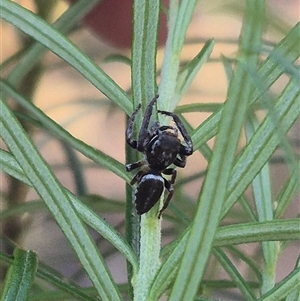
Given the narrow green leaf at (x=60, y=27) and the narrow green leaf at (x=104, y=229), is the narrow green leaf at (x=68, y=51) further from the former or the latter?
the narrow green leaf at (x=60, y=27)

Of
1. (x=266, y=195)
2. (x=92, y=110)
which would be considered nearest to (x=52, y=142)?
(x=92, y=110)

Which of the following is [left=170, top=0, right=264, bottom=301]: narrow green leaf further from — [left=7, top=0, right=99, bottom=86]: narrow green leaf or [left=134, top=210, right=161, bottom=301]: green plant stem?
[left=7, top=0, right=99, bottom=86]: narrow green leaf

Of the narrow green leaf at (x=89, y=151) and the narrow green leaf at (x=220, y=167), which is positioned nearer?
the narrow green leaf at (x=220, y=167)

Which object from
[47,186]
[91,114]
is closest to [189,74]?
[47,186]

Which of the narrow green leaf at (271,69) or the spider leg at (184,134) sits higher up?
the spider leg at (184,134)

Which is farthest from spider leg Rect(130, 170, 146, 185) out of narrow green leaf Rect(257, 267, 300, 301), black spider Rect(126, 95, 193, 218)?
narrow green leaf Rect(257, 267, 300, 301)

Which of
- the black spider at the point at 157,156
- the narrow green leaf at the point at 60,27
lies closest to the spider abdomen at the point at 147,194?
the black spider at the point at 157,156
